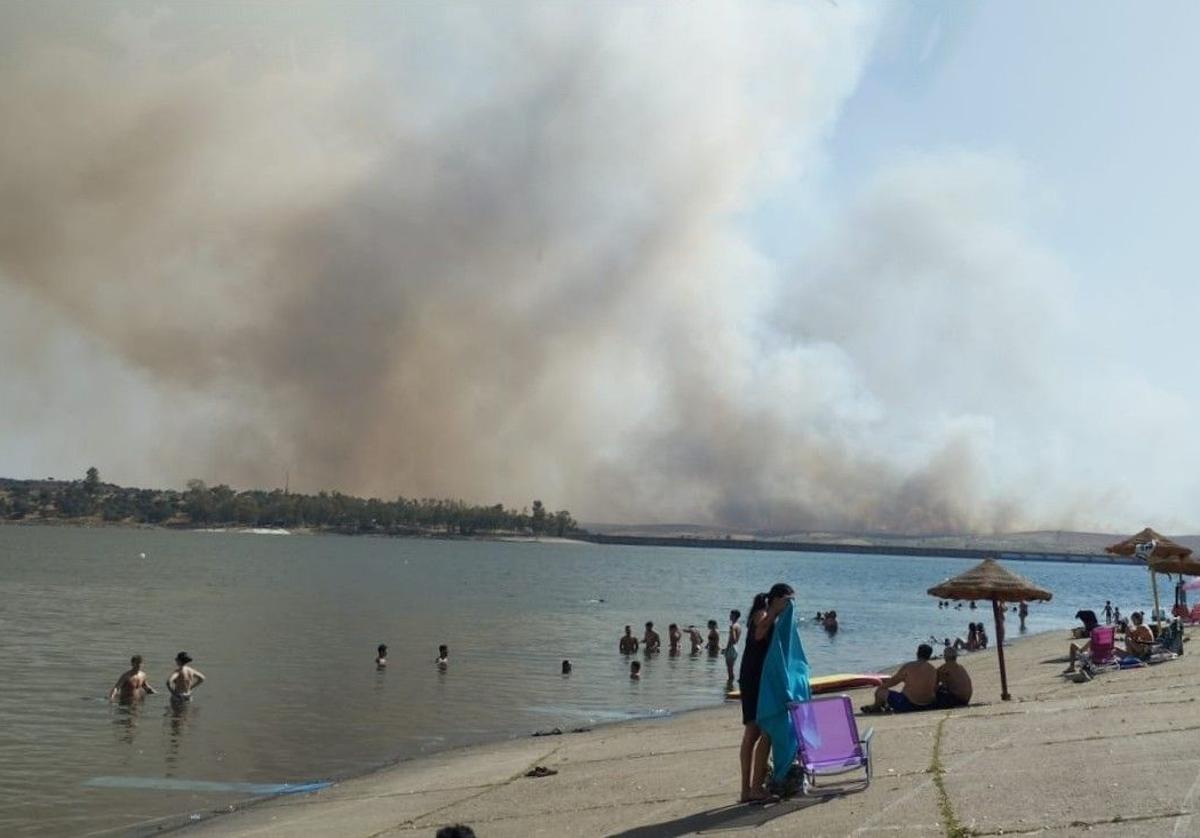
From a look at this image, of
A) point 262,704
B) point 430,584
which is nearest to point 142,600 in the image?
point 430,584

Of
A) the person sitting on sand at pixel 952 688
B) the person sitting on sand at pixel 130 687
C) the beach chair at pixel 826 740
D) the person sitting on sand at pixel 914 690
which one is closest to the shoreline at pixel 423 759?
the person sitting on sand at pixel 914 690

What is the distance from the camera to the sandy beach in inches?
399

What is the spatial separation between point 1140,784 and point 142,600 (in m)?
63.8

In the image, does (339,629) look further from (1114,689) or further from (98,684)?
(1114,689)

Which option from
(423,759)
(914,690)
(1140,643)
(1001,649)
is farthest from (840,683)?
(423,759)

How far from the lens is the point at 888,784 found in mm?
11836

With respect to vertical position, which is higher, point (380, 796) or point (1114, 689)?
point (1114, 689)

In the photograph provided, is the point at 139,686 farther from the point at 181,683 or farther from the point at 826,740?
the point at 826,740

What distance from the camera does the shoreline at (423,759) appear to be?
16703 millimetres

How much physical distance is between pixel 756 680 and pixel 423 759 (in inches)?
481

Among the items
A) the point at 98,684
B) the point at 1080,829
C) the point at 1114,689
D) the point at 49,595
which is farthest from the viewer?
the point at 49,595

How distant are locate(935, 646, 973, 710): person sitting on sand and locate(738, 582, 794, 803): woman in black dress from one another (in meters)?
7.09

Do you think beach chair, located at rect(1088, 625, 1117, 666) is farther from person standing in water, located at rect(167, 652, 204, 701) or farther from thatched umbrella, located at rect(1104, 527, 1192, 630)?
person standing in water, located at rect(167, 652, 204, 701)

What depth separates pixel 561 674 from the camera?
37250mm
